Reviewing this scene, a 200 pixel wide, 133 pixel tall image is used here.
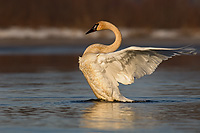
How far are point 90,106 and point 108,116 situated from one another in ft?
3.89

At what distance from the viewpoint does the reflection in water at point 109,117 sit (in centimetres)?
788

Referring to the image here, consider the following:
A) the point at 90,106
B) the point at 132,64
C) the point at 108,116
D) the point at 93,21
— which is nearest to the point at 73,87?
the point at 132,64

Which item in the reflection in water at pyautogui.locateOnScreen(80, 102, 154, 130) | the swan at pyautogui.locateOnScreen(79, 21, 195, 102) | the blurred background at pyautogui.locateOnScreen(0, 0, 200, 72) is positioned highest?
the blurred background at pyautogui.locateOnScreen(0, 0, 200, 72)

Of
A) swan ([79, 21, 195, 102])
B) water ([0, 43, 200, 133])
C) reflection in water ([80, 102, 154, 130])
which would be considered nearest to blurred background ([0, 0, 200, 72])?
water ([0, 43, 200, 133])

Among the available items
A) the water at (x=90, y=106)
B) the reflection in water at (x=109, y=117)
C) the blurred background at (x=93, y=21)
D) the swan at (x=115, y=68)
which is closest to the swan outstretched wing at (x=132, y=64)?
the swan at (x=115, y=68)

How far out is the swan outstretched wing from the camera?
34.3ft

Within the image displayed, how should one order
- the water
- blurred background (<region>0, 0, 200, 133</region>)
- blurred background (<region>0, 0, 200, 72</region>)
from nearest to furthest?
the water, blurred background (<region>0, 0, 200, 133</region>), blurred background (<region>0, 0, 200, 72</region>)

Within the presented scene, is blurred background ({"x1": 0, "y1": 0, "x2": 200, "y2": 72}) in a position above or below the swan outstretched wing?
above

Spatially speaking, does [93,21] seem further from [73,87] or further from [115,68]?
[115,68]

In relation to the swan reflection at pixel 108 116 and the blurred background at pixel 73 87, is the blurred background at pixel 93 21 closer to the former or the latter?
the blurred background at pixel 73 87

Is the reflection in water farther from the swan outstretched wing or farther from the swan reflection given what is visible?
the swan outstretched wing

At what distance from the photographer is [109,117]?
8.56 metres

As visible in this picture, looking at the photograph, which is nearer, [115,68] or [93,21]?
[115,68]

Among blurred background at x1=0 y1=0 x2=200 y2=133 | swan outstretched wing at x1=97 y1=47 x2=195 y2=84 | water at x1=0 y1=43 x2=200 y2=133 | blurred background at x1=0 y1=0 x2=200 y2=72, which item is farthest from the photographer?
blurred background at x1=0 y1=0 x2=200 y2=72
